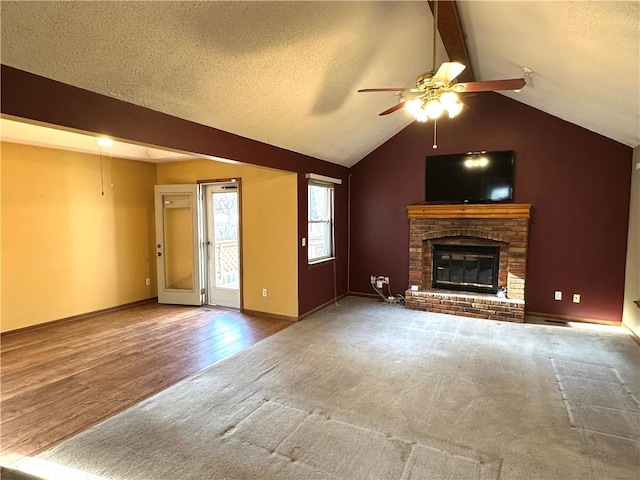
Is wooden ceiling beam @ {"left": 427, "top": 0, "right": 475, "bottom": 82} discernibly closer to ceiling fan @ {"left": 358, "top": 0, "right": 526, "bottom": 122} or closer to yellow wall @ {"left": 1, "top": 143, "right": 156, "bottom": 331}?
ceiling fan @ {"left": 358, "top": 0, "right": 526, "bottom": 122}

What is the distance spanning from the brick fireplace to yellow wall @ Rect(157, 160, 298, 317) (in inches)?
77.0

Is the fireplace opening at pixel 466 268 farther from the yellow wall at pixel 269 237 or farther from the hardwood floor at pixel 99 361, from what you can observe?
the hardwood floor at pixel 99 361

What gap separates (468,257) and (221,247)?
156 inches

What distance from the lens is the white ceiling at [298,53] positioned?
2055 mm

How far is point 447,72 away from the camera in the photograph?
7.73 ft

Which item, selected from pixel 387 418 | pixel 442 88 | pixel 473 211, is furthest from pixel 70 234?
pixel 473 211

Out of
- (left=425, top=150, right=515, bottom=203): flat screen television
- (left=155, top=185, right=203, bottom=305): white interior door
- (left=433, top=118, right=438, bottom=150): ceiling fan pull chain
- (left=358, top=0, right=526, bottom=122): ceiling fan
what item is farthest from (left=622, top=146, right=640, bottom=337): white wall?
(left=155, top=185, right=203, bottom=305): white interior door

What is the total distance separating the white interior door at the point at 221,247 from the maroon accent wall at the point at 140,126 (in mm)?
1298

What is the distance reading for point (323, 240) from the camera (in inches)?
226

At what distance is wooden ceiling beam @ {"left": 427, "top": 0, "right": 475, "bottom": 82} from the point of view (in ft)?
9.27

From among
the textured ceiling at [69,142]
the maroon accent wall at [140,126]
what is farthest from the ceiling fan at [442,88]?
the textured ceiling at [69,142]

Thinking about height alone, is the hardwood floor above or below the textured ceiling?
below

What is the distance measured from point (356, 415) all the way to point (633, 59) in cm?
332

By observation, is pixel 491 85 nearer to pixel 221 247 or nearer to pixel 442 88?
pixel 442 88
